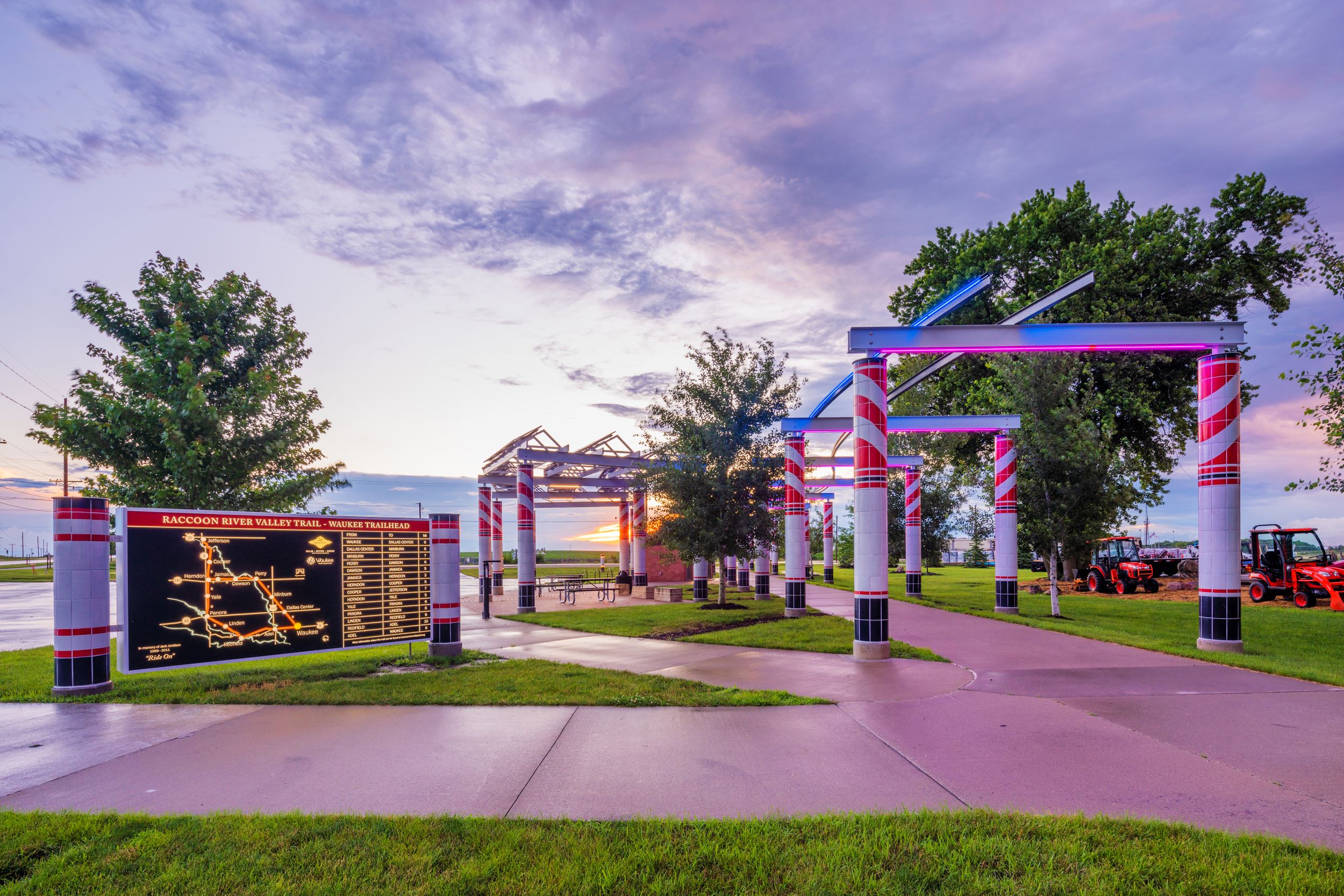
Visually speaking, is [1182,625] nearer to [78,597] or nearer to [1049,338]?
[1049,338]

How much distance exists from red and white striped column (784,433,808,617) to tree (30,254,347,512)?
38.5 feet

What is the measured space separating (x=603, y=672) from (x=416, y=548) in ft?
12.7

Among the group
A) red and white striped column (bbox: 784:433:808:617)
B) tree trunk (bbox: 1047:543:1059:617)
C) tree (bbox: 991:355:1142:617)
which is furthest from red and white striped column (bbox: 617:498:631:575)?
tree trunk (bbox: 1047:543:1059:617)

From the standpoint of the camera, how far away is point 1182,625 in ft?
53.9

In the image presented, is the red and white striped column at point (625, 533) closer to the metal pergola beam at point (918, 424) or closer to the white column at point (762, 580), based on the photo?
the white column at point (762, 580)

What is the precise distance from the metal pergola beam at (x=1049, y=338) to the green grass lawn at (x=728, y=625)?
5153mm

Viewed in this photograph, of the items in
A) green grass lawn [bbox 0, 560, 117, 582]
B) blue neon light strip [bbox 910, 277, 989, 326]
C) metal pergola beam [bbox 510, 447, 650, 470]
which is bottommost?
green grass lawn [bbox 0, 560, 117, 582]

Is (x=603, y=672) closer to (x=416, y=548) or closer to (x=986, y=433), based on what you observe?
(x=416, y=548)

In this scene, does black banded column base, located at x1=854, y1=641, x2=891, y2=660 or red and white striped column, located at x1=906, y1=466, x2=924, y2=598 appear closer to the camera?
black banded column base, located at x1=854, y1=641, x2=891, y2=660

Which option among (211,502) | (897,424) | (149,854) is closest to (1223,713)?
(149,854)

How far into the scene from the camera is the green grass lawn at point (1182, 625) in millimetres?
10219

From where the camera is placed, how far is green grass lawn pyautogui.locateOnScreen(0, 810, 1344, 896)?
3645 mm

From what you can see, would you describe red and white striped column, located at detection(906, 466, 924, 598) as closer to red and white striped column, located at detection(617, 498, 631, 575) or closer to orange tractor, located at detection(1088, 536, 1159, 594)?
orange tractor, located at detection(1088, 536, 1159, 594)

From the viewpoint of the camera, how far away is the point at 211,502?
461 inches
